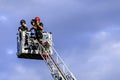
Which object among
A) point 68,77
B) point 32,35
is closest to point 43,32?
point 32,35

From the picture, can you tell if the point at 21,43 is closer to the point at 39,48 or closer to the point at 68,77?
the point at 39,48

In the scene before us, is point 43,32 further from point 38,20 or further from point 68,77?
point 68,77

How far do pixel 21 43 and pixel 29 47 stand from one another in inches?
26.9

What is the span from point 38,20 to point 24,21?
42.3 inches

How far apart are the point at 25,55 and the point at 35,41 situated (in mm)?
1319

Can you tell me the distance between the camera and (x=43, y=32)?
5316 cm

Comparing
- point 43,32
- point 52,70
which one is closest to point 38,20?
point 43,32

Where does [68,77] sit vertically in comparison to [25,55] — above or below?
below

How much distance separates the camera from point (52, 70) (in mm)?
50938

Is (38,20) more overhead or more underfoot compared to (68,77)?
more overhead

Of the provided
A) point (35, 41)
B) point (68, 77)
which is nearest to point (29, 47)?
point (35, 41)

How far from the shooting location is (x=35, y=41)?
5288 cm

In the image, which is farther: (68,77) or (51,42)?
(51,42)

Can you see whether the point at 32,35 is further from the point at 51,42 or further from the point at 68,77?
the point at 68,77
